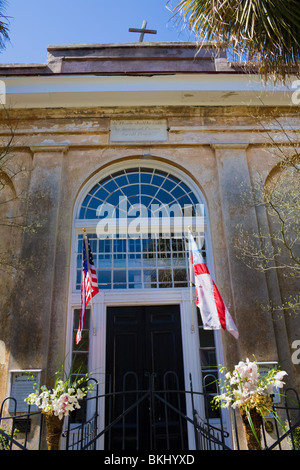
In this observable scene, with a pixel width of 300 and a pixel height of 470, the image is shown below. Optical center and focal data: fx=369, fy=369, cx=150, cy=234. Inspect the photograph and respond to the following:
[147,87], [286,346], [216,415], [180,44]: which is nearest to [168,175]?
[147,87]

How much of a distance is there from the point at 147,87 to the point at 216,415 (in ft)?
21.9

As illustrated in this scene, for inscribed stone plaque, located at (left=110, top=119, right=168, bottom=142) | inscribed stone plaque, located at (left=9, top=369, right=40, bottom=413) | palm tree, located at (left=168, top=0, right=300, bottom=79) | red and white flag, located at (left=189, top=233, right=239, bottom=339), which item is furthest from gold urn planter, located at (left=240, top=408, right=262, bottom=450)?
inscribed stone plaque, located at (left=110, top=119, right=168, bottom=142)

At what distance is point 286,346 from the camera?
6.60m

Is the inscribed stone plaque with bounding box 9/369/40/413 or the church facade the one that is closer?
the inscribed stone plaque with bounding box 9/369/40/413

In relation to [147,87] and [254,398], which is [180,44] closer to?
[147,87]

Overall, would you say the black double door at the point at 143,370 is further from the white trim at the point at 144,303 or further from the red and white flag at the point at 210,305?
the red and white flag at the point at 210,305

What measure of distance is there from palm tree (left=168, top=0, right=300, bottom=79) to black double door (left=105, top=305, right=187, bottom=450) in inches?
178

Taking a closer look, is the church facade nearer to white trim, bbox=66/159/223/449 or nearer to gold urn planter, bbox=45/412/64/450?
white trim, bbox=66/159/223/449

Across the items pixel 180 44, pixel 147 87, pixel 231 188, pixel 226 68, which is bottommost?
pixel 231 188

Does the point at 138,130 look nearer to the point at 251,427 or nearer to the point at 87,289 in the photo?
the point at 87,289

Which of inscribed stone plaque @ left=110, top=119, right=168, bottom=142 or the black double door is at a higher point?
inscribed stone plaque @ left=110, top=119, right=168, bottom=142

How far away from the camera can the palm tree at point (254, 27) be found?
14.8 feet

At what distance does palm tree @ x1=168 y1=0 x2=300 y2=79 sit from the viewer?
14.8 feet

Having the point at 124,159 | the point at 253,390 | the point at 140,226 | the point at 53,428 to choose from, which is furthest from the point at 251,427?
the point at 124,159
